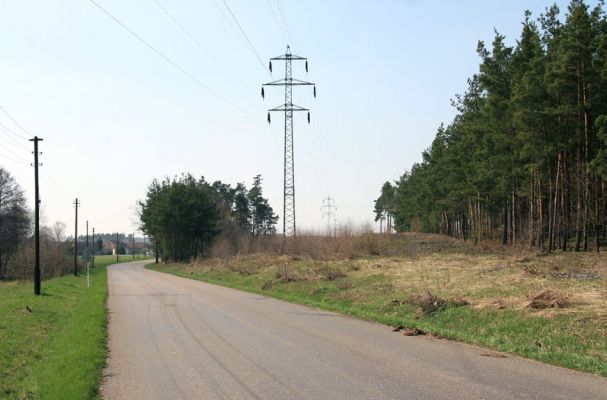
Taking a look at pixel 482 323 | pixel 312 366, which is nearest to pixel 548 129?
pixel 482 323

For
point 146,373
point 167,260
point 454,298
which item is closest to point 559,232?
point 454,298

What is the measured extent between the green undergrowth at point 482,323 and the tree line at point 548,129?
1462 centimetres

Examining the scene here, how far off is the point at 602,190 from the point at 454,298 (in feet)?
76.9

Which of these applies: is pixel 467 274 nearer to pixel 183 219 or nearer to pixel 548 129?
pixel 548 129

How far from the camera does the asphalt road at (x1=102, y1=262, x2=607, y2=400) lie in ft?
26.1

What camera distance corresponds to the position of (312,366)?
9.85 m

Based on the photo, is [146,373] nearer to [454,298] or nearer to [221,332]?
[221,332]

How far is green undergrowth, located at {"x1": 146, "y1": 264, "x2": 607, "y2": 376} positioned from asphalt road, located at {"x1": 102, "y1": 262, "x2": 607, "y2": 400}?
63 centimetres

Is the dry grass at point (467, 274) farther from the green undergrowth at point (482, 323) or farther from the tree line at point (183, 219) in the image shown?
the tree line at point (183, 219)

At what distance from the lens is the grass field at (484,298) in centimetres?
1142

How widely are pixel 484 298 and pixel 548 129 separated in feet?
70.1

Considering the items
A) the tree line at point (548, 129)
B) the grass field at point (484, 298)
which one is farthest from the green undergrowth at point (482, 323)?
the tree line at point (548, 129)

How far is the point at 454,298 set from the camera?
17344 millimetres

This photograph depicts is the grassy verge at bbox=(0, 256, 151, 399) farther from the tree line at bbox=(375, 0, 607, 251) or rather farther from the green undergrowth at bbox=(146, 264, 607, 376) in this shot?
the tree line at bbox=(375, 0, 607, 251)
